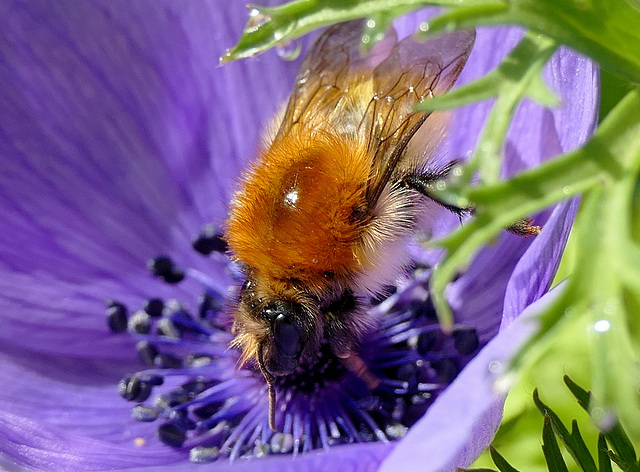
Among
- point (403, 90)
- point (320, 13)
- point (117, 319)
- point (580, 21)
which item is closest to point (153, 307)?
point (117, 319)

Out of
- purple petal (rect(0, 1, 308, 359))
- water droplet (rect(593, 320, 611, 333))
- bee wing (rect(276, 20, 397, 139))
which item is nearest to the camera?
water droplet (rect(593, 320, 611, 333))

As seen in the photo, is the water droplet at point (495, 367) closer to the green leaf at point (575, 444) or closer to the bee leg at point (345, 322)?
the green leaf at point (575, 444)

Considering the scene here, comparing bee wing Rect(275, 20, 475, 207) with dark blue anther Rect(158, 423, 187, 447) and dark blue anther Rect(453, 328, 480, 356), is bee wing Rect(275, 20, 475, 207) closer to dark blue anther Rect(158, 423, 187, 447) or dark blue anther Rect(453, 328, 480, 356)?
dark blue anther Rect(453, 328, 480, 356)

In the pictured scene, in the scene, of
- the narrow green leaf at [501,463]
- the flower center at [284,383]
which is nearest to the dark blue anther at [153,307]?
the flower center at [284,383]

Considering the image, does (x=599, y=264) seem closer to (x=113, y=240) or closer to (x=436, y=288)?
(x=436, y=288)

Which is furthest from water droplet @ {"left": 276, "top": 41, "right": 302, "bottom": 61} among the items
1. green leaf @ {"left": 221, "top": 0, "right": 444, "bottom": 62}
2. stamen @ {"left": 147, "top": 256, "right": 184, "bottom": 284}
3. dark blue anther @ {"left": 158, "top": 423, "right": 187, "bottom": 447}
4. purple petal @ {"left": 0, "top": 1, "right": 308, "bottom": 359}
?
dark blue anther @ {"left": 158, "top": 423, "right": 187, "bottom": 447}

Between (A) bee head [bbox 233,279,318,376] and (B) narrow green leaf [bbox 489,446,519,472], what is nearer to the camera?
(B) narrow green leaf [bbox 489,446,519,472]

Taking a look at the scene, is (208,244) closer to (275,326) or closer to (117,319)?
(117,319)
